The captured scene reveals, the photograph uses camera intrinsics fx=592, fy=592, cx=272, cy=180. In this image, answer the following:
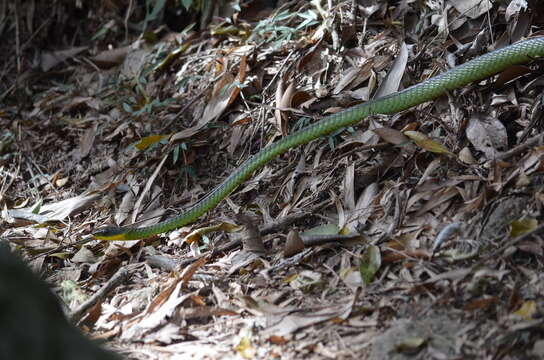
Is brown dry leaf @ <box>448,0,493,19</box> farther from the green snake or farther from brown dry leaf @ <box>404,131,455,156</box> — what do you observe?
brown dry leaf @ <box>404,131,455,156</box>

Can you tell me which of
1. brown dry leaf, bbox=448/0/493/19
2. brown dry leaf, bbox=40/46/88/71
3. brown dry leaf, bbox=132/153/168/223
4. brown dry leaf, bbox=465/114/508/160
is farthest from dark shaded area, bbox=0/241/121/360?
brown dry leaf, bbox=40/46/88/71

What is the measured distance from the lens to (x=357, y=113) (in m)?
4.28

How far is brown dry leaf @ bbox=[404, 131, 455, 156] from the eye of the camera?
3732 millimetres

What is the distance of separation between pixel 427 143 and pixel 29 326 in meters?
2.70

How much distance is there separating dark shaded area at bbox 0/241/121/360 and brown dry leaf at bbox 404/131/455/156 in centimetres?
247

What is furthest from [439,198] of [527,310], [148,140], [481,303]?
[148,140]

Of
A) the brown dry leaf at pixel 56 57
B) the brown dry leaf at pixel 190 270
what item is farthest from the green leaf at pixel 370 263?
the brown dry leaf at pixel 56 57

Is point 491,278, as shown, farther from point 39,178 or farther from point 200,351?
point 39,178

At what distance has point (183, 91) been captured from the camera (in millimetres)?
5684

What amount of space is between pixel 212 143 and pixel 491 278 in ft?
9.21

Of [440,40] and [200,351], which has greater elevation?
[440,40]

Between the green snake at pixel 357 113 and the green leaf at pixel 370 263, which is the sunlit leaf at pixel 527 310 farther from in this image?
the green snake at pixel 357 113

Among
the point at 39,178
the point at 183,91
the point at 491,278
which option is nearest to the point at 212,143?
the point at 183,91

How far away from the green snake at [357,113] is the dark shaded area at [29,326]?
2.32 metres
